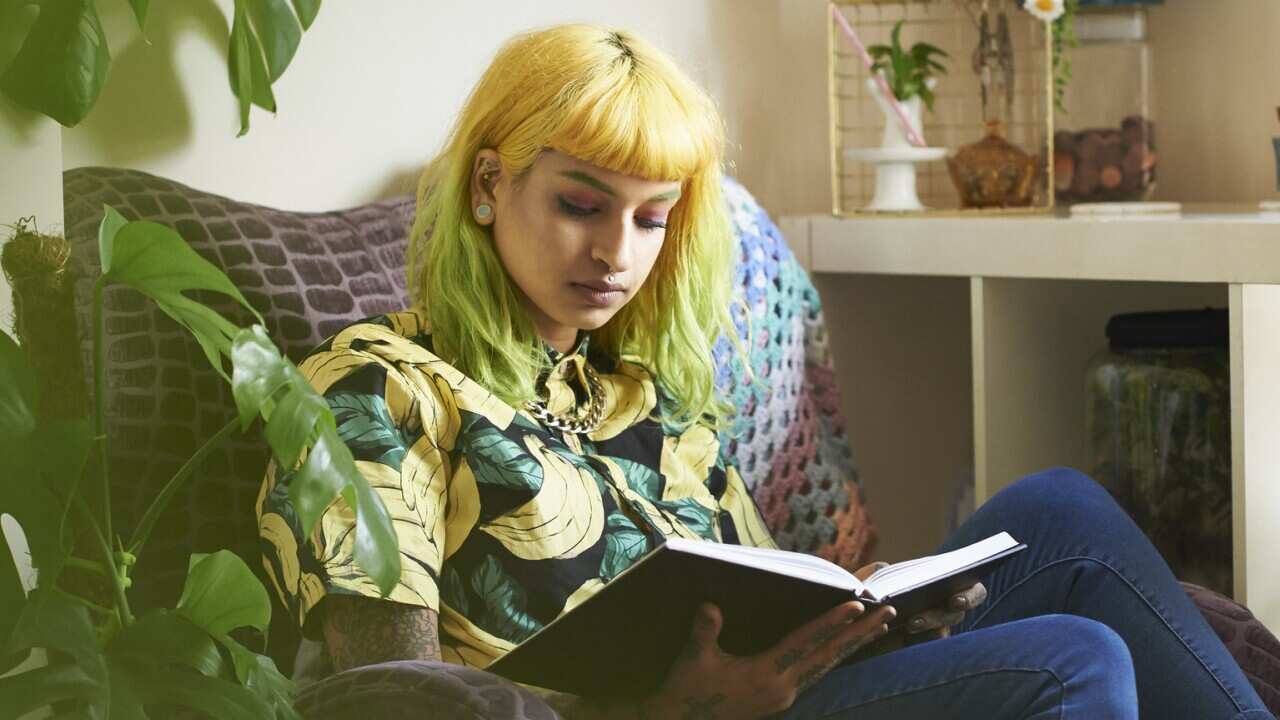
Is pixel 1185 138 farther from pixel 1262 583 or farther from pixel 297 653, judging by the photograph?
pixel 297 653

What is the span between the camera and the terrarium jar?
2.00 meters

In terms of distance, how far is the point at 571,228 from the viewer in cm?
119

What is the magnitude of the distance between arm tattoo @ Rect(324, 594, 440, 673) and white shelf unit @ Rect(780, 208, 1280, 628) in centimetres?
98

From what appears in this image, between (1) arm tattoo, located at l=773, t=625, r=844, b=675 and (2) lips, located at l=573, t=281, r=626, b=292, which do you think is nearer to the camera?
(1) arm tattoo, located at l=773, t=625, r=844, b=675

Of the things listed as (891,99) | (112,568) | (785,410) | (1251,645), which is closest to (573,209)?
(112,568)

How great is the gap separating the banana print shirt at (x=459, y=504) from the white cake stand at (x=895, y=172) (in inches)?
33.5

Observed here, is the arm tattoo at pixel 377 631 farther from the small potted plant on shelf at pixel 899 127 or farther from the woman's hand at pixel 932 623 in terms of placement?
the small potted plant on shelf at pixel 899 127

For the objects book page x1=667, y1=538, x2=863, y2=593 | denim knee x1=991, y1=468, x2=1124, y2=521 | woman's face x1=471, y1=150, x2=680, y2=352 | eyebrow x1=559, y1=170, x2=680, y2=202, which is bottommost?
denim knee x1=991, y1=468, x2=1124, y2=521

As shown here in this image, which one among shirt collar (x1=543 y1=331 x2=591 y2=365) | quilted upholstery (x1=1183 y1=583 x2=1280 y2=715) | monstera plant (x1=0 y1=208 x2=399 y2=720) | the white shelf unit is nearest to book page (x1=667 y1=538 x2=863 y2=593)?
monstera plant (x1=0 y1=208 x2=399 y2=720)

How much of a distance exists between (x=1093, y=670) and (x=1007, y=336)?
35.0 inches

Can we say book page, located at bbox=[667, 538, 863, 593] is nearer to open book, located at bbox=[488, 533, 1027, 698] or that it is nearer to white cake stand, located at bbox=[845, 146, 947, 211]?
open book, located at bbox=[488, 533, 1027, 698]

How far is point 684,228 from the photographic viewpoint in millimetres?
1333

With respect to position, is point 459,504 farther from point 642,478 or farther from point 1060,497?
point 1060,497

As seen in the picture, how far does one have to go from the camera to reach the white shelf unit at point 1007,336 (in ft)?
5.08
